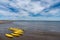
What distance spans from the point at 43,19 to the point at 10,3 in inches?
15.4

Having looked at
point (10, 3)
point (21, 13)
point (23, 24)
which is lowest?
point (23, 24)

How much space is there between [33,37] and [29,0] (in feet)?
1.37

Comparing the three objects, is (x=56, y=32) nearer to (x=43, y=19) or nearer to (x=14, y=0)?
(x=43, y=19)

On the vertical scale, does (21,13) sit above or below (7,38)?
above

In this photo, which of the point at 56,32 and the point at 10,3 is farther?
the point at 10,3

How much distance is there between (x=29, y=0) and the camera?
4.47 ft

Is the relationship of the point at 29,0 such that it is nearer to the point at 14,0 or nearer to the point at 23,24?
the point at 14,0

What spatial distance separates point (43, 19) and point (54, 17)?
0.38 ft

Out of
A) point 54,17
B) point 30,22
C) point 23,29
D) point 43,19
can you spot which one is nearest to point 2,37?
point 23,29

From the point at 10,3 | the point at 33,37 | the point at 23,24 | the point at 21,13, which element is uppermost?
the point at 10,3

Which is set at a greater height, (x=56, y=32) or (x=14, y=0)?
(x=14, y=0)

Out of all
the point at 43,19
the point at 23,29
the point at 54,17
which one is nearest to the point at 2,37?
the point at 23,29

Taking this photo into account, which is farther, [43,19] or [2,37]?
[43,19]

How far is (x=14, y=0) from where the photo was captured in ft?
4.47
